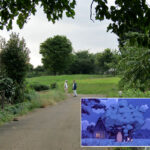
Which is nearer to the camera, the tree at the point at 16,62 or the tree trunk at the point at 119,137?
the tree trunk at the point at 119,137

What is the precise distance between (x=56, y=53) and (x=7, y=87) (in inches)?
2381

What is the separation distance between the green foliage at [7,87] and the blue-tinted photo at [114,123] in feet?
26.3

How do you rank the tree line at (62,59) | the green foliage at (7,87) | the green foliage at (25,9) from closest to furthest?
the green foliage at (25,9), the green foliage at (7,87), the tree line at (62,59)

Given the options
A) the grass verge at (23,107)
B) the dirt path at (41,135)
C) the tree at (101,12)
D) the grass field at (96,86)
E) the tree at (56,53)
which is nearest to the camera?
the tree at (101,12)

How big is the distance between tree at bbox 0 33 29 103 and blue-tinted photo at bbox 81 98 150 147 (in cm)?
882

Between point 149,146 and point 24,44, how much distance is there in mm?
10428

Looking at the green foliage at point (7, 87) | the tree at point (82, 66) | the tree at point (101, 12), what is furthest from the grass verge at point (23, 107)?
the tree at point (82, 66)

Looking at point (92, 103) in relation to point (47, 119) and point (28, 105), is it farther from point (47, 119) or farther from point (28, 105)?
point (28, 105)

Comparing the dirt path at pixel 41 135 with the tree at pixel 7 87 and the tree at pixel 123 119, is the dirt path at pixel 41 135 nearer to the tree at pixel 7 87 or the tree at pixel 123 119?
the tree at pixel 123 119

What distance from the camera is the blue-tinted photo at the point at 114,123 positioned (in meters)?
3.94

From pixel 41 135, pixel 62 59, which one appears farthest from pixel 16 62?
pixel 62 59

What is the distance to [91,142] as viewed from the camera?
395 cm

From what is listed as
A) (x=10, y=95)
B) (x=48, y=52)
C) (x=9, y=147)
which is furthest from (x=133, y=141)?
(x=48, y=52)

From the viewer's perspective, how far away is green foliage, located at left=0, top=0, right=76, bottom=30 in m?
4.23
